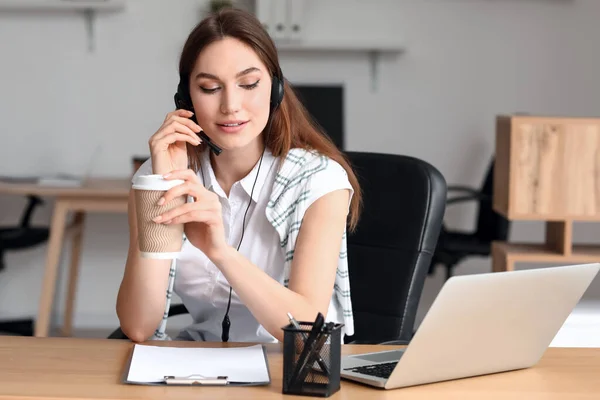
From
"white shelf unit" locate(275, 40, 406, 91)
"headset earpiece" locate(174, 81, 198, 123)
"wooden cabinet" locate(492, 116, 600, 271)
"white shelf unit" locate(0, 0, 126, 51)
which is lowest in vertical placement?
"wooden cabinet" locate(492, 116, 600, 271)

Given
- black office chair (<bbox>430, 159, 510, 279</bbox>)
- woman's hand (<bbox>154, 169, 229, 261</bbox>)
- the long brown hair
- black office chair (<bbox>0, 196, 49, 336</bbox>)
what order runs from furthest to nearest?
black office chair (<bbox>430, 159, 510, 279</bbox>) → black office chair (<bbox>0, 196, 49, 336</bbox>) → the long brown hair → woman's hand (<bbox>154, 169, 229, 261</bbox>)

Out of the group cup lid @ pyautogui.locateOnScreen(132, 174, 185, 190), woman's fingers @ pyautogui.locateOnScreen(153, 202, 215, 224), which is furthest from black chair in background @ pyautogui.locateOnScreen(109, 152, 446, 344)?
cup lid @ pyautogui.locateOnScreen(132, 174, 185, 190)

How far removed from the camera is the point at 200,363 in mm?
1271

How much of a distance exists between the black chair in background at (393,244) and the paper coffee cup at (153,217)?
2.25 feet

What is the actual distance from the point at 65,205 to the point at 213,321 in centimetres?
230

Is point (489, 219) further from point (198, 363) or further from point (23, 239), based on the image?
point (198, 363)

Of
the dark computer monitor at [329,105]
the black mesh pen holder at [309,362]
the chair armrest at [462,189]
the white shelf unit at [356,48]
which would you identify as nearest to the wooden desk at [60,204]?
the dark computer monitor at [329,105]

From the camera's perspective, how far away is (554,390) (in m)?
1.19

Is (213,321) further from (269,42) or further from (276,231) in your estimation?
(269,42)

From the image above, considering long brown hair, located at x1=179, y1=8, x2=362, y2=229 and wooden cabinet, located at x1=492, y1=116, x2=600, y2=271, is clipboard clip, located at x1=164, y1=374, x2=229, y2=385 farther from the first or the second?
wooden cabinet, located at x1=492, y1=116, x2=600, y2=271

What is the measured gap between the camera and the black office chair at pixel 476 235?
4195mm

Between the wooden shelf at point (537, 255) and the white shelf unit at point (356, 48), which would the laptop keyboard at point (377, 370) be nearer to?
the wooden shelf at point (537, 255)

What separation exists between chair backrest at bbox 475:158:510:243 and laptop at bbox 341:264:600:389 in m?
2.95

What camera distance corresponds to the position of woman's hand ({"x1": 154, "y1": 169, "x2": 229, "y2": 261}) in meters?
1.23
